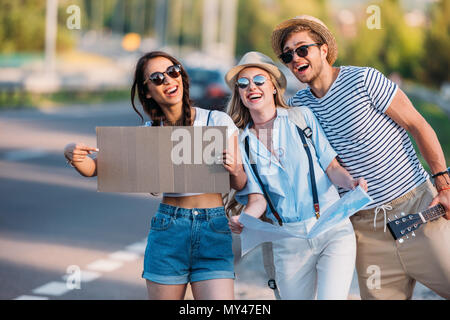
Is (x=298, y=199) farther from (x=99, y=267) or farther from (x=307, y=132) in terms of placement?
(x=99, y=267)

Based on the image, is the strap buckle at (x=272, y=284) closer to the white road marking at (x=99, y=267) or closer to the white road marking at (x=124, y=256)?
the white road marking at (x=99, y=267)

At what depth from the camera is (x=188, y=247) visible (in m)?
3.54

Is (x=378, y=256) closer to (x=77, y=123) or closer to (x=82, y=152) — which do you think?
(x=82, y=152)

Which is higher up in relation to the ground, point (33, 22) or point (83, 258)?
point (33, 22)

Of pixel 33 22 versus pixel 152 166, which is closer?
pixel 152 166

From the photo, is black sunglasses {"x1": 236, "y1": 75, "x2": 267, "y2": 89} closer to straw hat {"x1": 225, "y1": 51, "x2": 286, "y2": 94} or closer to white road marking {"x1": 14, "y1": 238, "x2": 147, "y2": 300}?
straw hat {"x1": 225, "y1": 51, "x2": 286, "y2": 94}

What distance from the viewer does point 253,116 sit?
383cm

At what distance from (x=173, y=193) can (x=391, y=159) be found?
1.13 m

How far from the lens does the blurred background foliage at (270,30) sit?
25.0 m

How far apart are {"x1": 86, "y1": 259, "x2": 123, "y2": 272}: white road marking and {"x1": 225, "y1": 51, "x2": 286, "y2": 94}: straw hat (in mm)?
3488

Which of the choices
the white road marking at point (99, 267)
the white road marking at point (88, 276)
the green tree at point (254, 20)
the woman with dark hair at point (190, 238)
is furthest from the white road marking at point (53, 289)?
the green tree at point (254, 20)

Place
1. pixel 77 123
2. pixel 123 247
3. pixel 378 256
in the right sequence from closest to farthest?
1. pixel 378 256
2. pixel 123 247
3. pixel 77 123
